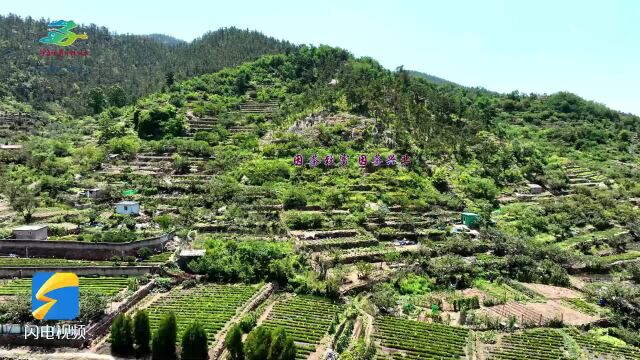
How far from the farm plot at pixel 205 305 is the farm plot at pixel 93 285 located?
3952 mm

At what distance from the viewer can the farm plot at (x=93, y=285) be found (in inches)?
1535

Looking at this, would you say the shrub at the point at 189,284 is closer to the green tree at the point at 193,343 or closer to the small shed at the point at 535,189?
the green tree at the point at 193,343

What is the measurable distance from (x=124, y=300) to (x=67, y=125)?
7998 cm

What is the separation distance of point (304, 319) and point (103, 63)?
471 feet

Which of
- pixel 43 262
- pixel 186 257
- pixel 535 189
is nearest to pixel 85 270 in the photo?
pixel 43 262

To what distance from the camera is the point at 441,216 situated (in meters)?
64.6

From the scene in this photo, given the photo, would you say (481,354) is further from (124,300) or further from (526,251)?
(124,300)

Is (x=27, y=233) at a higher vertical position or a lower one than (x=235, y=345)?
higher

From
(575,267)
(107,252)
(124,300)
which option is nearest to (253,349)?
(124,300)

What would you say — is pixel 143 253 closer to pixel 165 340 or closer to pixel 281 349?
pixel 165 340

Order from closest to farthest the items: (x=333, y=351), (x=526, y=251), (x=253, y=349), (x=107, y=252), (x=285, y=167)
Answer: (x=253, y=349) → (x=333, y=351) → (x=107, y=252) → (x=526, y=251) → (x=285, y=167)

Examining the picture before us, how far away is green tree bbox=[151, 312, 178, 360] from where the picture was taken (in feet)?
101

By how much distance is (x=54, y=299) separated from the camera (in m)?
33.2

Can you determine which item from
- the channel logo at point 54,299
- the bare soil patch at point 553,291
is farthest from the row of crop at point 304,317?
the bare soil patch at point 553,291
